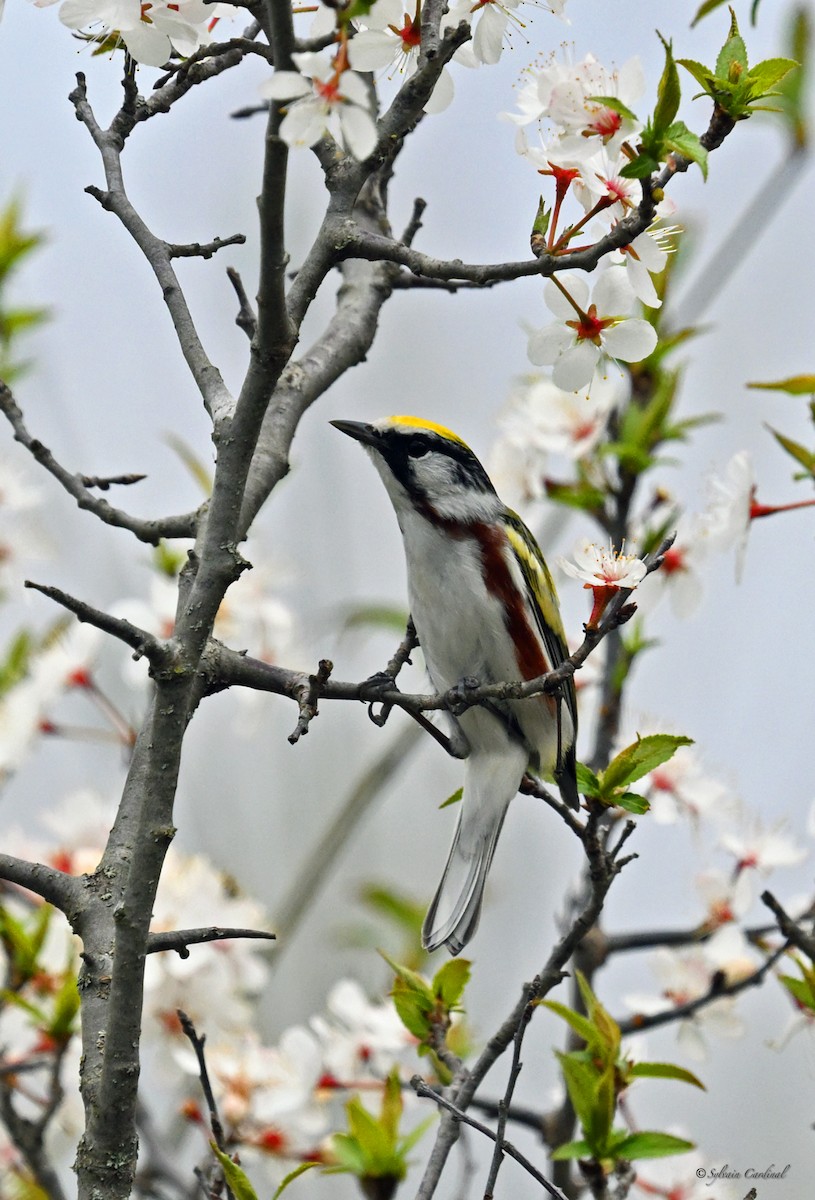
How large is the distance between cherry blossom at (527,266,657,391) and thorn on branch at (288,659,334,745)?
24.0 inches

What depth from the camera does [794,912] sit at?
3.82 meters

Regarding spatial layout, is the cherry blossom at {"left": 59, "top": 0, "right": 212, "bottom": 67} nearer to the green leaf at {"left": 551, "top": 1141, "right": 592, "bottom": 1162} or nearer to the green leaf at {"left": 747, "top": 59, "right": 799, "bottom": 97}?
the green leaf at {"left": 747, "top": 59, "right": 799, "bottom": 97}

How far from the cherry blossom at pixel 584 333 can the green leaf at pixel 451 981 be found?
1.20 metres

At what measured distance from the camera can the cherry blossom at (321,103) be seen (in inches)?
53.7

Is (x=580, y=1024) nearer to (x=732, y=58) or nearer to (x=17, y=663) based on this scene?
(x=732, y=58)

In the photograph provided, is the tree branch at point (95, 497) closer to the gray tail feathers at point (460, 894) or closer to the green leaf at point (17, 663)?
the gray tail feathers at point (460, 894)

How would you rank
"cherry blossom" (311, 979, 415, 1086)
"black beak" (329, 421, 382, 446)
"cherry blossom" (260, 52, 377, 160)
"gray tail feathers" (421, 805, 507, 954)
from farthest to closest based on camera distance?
"cherry blossom" (311, 979, 415, 1086) < "black beak" (329, 421, 382, 446) < "gray tail feathers" (421, 805, 507, 954) < "cherry blossom" (260, 52, 377, 160)

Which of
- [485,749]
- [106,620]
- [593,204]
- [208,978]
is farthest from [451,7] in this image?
[208,978]

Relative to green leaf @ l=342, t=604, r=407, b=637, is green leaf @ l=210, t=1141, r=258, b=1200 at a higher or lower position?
lower

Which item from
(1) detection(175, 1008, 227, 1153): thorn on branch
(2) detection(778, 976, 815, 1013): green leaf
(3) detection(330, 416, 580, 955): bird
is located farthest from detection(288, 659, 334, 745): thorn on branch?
(2) detection(778, 976, 815, 1013): green leaf

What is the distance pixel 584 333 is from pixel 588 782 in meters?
0.83

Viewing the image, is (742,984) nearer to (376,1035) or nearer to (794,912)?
(794,912)

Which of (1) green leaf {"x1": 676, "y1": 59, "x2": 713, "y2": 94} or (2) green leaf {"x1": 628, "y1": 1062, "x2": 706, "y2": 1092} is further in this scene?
(2) green leaf {"x1": 628, "y1": 1062, "x2": 706, "y2": 1092}

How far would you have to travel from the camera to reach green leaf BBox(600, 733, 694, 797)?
223 centimetres
